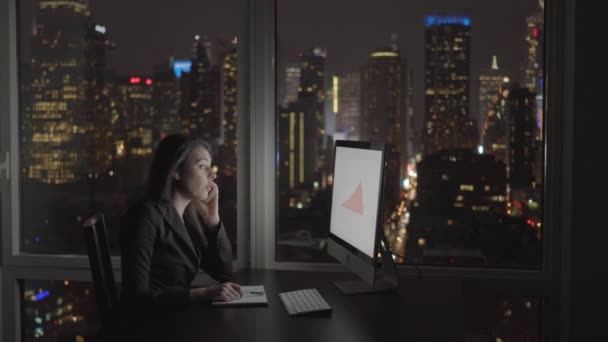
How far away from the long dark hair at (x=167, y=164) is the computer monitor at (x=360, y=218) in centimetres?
63

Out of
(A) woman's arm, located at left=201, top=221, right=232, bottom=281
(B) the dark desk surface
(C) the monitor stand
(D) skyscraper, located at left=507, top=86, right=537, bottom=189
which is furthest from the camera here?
(D) skyscraper, located at left=507, top=86, right=537, bottom=189

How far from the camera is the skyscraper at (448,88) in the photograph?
2857mm

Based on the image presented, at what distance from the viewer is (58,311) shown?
3.30 m

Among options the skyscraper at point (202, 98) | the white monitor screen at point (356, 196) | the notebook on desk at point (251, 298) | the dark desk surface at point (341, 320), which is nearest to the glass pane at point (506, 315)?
the dark desk surface at point (341, 320)

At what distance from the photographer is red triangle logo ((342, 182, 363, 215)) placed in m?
2.23

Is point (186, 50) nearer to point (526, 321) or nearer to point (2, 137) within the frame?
point (2, 137)

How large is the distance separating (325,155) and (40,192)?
1.61 metres

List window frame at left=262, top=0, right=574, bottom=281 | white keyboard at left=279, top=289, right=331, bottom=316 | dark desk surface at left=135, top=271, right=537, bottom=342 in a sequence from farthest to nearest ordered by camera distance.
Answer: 1. window frame at left=262, top=0, right=574, bottom=281
2. white keyboard at left=279, top=289, right=331, bottom=316
3. dark desk surface at left=135, top=271, right=537, bottom=342

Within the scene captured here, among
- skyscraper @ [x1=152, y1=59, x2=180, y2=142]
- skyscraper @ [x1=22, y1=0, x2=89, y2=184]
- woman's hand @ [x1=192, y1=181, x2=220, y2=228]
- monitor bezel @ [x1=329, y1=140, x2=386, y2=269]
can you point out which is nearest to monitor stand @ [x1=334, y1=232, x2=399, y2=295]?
monitor bezel @ [x1=329, y1=140, x2=386, y2=269]

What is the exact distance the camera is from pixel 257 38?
2971mm

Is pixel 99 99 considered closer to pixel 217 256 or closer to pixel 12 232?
pixel 12 232

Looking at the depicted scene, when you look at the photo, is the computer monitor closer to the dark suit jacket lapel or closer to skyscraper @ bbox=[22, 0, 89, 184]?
the dark suit jacket lapel

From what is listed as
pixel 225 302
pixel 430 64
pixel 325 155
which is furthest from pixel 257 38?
pixel 225 302

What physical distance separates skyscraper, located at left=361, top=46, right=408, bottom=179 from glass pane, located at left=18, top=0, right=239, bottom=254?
68cm
